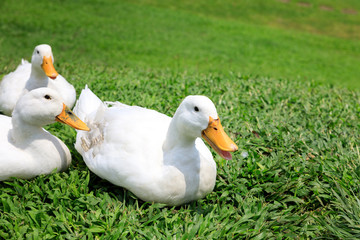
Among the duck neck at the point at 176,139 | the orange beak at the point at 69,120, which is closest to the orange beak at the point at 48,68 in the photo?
the orange beak at the point at 69,120

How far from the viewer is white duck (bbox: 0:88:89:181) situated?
2660mm

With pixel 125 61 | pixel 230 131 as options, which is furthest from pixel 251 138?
pixel 125 61

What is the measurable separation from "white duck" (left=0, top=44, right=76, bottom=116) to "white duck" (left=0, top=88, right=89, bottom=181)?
0.99 m

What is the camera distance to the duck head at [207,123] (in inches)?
90.3

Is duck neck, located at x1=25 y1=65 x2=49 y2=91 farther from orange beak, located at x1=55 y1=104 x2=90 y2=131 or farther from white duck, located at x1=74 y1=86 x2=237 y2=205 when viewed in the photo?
white duck, located at x1=74 y1=86 x2=237 y2=205

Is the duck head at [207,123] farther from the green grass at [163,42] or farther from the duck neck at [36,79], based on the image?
the green grass at [163,42]

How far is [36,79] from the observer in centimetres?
388

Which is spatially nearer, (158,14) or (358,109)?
(358,109)

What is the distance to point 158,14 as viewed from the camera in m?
12.4

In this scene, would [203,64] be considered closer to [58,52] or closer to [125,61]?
[125,61]

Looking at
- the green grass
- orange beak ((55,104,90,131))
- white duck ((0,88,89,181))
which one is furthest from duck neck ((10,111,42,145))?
the green grass

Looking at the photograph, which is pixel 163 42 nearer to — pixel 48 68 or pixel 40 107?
pixel 48 68

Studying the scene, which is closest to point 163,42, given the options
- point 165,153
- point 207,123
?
point 165,153

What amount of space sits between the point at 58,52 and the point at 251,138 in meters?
5.58
